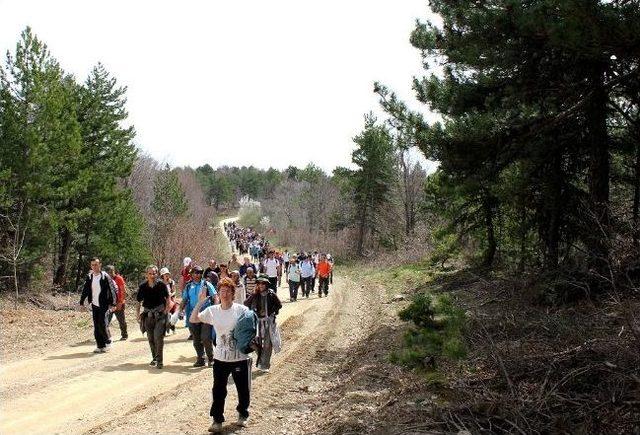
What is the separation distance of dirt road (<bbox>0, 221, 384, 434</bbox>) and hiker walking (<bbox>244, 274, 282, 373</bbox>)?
0.40m

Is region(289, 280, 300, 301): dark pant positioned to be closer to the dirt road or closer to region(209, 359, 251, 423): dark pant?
the dirt road

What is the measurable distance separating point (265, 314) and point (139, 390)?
8.78 ft

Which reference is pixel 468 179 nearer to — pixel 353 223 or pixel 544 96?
pixel 544 96

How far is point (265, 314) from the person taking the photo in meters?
10.7

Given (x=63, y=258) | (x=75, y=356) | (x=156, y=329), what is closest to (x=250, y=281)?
(x=156, y=329)

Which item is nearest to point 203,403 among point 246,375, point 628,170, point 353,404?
point 246,375

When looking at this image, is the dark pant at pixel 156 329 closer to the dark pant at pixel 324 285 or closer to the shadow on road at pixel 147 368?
the shadow on road at pixel 147 368

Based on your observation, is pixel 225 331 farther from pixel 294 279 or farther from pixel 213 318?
pixel 294 279

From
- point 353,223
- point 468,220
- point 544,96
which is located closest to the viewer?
point 544,96

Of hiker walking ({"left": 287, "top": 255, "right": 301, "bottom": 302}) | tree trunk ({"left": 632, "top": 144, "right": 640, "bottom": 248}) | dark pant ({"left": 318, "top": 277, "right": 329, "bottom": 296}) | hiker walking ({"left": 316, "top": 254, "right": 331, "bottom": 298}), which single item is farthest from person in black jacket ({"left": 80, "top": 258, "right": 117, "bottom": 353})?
hiker walking ({"left": 316, "top": 254, "right": 331, "bottom": 298})

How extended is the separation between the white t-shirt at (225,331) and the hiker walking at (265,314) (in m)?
3.37

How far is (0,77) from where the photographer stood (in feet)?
66.8

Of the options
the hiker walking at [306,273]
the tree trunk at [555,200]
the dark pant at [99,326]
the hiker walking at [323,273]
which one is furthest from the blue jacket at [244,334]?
the hiker walking at [323,273]

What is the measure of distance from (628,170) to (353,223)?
43632 millimetres
